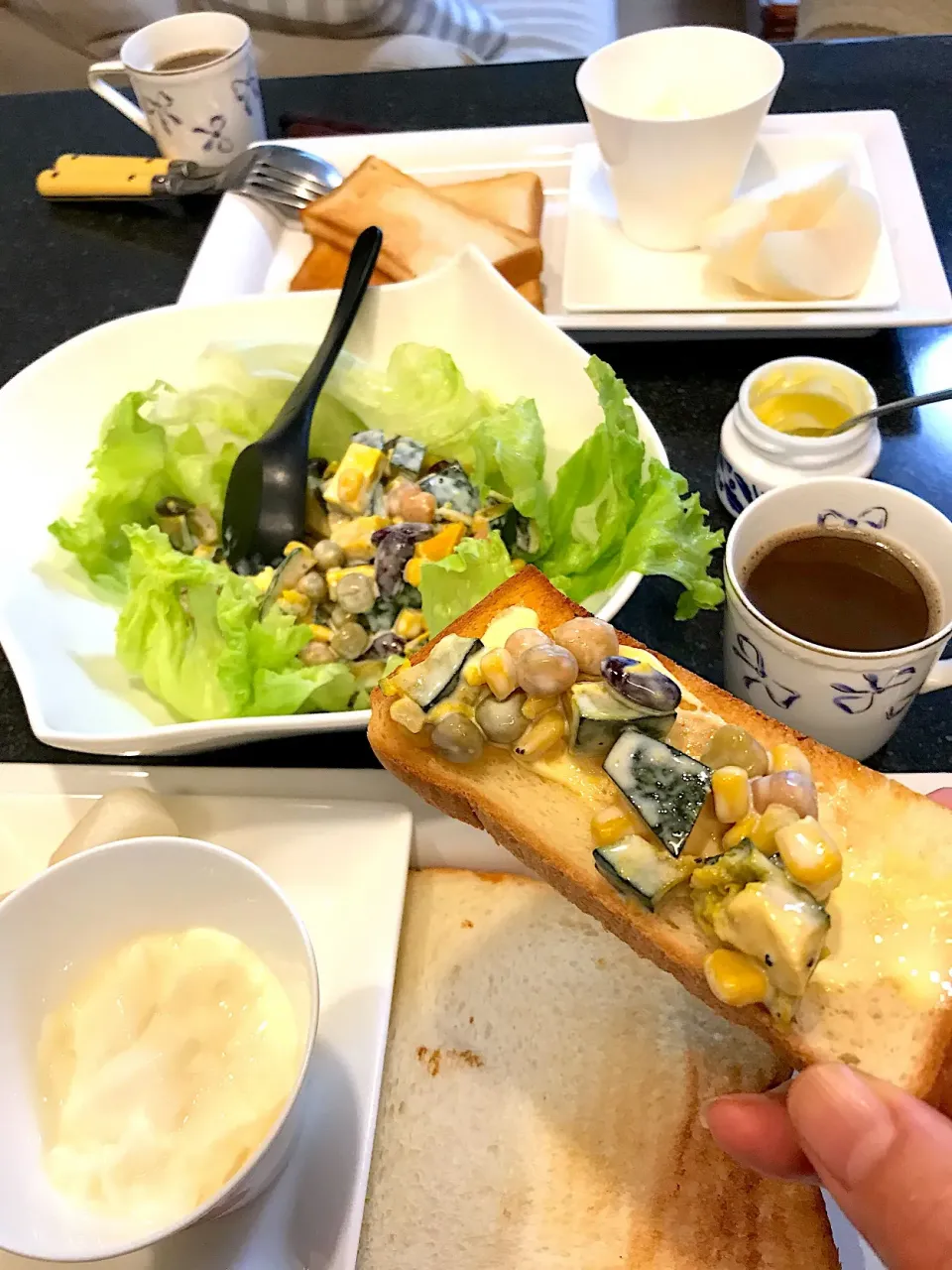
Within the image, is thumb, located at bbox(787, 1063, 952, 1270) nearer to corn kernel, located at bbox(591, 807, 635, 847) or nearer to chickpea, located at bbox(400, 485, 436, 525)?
corn kernel, located at bbox(591, 807, 635, 847)

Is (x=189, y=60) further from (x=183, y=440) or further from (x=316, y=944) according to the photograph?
(x=316, y=944)

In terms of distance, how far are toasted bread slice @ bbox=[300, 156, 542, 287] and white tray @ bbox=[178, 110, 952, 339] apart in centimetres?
13

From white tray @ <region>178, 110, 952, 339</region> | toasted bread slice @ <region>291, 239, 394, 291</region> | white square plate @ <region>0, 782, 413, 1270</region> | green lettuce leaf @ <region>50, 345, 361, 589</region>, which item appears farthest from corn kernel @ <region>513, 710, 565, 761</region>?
toasted bread slice @ <region>291, 239, 394, 291</region>

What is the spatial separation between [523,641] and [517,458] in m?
0.52

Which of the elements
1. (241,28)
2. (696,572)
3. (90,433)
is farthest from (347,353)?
(241,28)

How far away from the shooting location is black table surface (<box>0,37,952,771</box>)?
4.40 feet

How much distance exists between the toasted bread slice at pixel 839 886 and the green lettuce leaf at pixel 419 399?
553 mm

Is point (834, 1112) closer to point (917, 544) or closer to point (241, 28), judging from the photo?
point (917, 544)

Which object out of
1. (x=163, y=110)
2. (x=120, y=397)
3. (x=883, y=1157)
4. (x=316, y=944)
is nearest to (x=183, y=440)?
(x=120, y=397)

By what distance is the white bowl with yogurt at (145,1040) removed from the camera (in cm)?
84

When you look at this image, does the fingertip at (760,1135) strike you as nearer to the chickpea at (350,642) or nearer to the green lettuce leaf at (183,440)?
the chickpea at (350,642)

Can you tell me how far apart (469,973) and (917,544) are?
758 mm

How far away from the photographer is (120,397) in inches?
59.6

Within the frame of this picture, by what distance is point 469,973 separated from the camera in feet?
3.87
